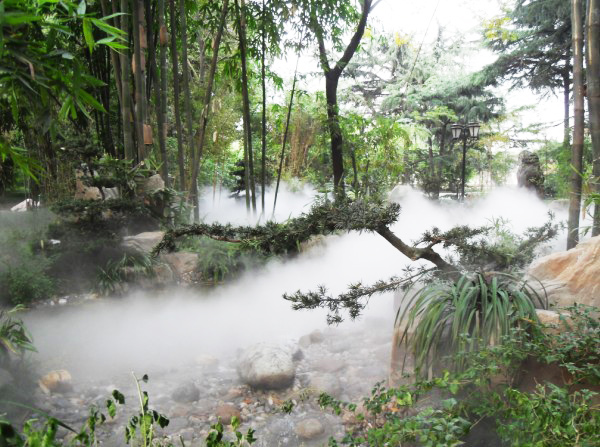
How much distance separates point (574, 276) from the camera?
2.16 meters

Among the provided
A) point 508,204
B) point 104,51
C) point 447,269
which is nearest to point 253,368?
point 447,269

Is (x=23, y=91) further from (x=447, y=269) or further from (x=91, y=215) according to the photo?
(x=91, y=215)

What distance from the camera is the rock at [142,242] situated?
4062mm

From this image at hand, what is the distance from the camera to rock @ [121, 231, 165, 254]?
406 cm

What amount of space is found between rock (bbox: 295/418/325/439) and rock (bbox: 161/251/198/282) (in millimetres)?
2095

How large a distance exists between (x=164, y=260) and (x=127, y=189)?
28.2 inches

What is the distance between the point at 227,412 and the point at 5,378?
3.73ft

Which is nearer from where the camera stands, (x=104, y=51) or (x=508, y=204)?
(x=104, y=51)

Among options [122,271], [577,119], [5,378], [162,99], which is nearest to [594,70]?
[577,119]

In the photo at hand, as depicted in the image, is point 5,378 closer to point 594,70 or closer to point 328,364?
point 328,364

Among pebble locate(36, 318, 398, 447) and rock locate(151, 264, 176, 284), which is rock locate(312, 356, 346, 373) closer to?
pebble locate(36, 318, 398, 447)

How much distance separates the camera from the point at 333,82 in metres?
6.32

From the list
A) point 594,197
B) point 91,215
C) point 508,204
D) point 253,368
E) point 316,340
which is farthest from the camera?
point 508,204

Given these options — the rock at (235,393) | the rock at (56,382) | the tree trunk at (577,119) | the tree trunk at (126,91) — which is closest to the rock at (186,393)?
the rock at (235,393)
